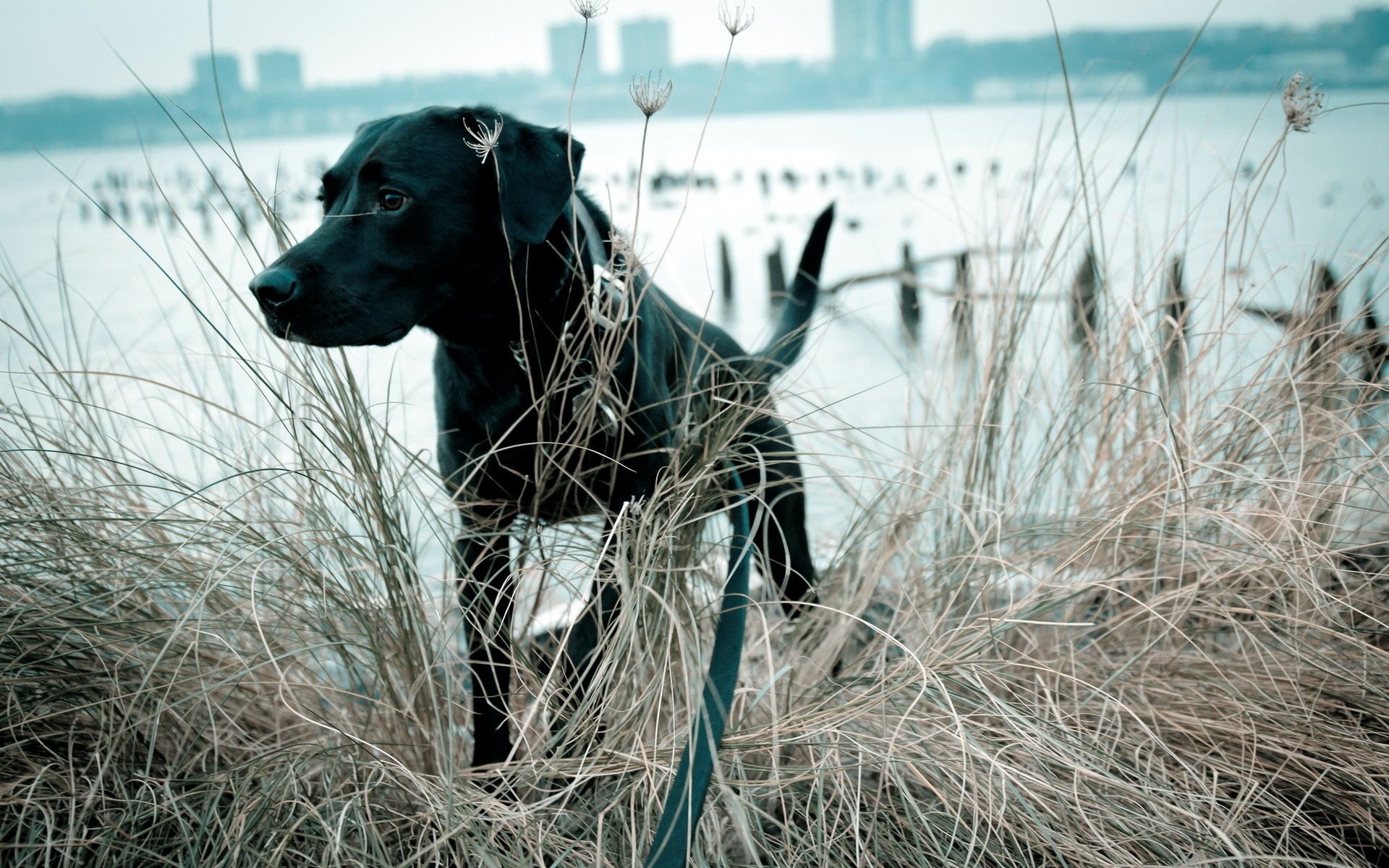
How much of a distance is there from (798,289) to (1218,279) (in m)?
1.01

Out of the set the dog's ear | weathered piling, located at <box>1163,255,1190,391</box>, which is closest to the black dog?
the dog's ear

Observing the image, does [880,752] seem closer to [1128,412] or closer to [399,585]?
[399,585]

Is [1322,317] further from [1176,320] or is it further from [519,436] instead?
[519,436]

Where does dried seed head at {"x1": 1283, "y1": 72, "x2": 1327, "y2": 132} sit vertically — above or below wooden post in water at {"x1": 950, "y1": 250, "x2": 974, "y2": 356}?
above

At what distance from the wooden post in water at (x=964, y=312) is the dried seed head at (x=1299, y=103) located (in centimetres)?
94

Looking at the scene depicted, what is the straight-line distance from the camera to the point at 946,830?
4.94ft

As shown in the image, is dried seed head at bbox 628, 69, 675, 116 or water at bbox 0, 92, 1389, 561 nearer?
dried seed head at bbox 628, 69, 675, 116

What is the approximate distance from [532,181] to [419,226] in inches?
9.3

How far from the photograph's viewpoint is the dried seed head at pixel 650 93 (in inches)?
54.9

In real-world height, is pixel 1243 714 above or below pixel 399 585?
below

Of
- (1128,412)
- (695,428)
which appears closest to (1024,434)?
(1128,412)

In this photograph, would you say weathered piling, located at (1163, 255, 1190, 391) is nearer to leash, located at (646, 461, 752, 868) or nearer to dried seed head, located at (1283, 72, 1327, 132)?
dried seed head, located at (1283, 72, 1327, 132)

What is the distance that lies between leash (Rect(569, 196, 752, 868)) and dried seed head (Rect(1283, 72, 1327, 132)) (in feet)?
3.81

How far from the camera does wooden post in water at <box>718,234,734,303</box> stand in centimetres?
902
